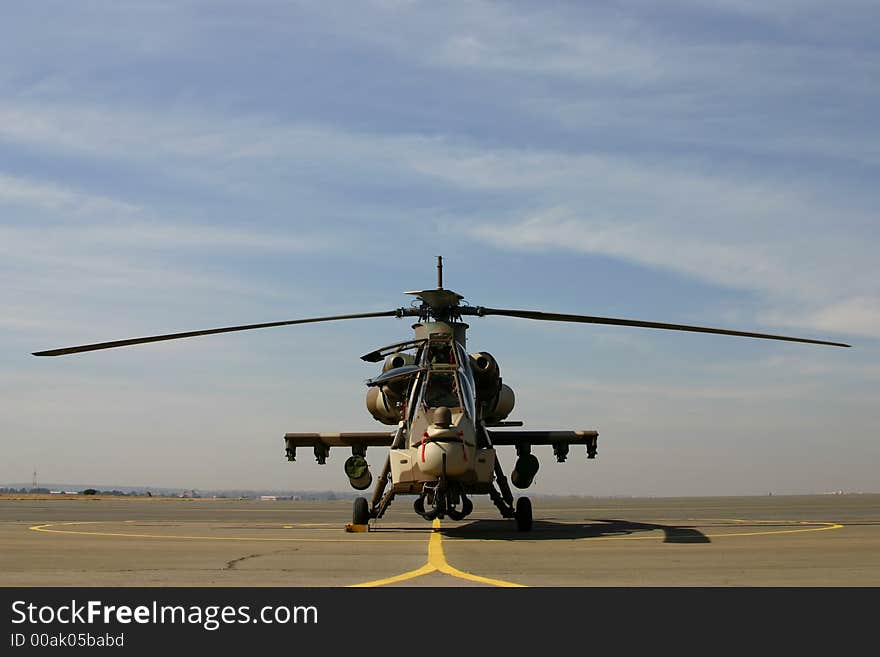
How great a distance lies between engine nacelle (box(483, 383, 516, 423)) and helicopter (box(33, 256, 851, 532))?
33mm

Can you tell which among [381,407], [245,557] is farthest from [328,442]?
[245,557]

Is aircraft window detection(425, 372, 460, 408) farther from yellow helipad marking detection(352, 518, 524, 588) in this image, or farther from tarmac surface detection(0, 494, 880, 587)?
yellow helipad marking detection(352, 518, 524, 588)

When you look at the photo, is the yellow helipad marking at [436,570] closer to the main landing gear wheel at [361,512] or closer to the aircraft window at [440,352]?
the main landing gear wheel at [361,512]

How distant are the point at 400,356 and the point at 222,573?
12308 mm

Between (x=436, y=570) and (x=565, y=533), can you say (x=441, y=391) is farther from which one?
(x=436, y=570)

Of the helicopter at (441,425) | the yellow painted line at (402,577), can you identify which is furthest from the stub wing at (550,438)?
the yellow painted line at (402,577)

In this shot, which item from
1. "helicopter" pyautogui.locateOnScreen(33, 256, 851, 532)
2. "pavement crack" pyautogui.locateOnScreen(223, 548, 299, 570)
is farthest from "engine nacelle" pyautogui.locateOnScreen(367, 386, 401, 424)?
"pavement crack" pyautogui.locateOnScreen(223, 548, 299, 570)

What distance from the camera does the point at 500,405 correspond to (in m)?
25.2

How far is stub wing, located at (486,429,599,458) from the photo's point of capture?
1001 inches

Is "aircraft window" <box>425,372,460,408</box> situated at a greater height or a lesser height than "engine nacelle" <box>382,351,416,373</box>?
lesser

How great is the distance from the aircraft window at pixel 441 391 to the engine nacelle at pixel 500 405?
3412mm

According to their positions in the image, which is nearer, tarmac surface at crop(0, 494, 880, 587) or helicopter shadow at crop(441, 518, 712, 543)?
tarmac surface at crop(0, 494, 880, 587)
